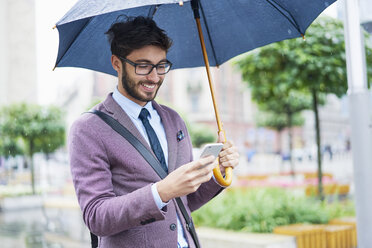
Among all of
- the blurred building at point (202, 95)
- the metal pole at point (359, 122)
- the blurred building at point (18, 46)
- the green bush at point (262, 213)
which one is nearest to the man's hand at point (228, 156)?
the metal pole at point (359, 122)

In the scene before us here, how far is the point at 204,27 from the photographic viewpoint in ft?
8.94

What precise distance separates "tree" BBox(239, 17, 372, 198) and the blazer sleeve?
656 centimetres

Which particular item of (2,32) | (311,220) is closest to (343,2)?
(311,220)

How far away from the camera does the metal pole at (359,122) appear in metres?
3.61

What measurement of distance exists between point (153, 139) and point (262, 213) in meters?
4.67

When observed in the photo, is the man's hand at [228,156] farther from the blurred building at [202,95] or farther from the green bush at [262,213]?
the blurred building at [202,95]

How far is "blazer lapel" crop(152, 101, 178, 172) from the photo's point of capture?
1.94 m

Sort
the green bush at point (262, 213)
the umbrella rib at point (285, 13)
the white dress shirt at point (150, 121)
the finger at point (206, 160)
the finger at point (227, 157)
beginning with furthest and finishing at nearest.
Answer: the green bush at point (262, 213)
the umbrella rib at point (285, 13)
the finger at point (227, 157)
the white dress shirt at point (150, 121)
the finger at point (206, 160)

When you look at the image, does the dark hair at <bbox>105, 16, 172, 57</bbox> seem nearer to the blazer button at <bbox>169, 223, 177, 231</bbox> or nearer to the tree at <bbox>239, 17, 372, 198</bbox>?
the blazer button at <bbox>169, 223, 177, 231</bbox>

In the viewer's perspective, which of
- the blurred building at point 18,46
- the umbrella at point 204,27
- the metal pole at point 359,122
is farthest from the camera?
the blurred building at point 18,46

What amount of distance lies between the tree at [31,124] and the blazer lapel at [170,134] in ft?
50.4

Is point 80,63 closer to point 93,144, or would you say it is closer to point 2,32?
point 93,144

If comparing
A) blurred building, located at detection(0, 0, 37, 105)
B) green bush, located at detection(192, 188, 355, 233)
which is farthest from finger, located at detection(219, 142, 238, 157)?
blurred building, located at detection(0, 0, 37, 105)

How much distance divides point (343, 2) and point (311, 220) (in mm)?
3698
